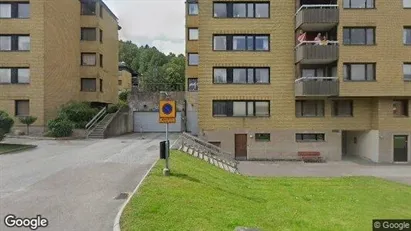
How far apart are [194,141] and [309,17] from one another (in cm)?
1343

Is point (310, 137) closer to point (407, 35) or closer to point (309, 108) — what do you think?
point (309, 108)

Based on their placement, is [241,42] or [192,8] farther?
[192,8]

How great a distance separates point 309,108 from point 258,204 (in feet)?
65.8

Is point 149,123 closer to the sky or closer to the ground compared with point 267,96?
closer to the ground

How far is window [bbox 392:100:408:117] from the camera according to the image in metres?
30.2

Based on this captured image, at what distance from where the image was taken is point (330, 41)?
29047 millimetres

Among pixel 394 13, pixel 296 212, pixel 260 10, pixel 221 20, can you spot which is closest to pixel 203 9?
pixel 221 20

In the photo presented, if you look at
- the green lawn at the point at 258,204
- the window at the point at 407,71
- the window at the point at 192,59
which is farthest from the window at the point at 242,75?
the window at the point at 192,59

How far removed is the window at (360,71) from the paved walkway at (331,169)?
6821 millimetres

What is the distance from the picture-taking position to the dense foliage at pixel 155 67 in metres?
70.3

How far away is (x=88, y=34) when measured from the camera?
141 feet

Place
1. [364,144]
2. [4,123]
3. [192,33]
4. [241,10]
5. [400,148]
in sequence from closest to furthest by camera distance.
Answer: [4,123] → [400,148] → [241,10] → [364,144] → [192,33]

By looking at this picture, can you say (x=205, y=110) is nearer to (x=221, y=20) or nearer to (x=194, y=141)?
(x=194, y=141)

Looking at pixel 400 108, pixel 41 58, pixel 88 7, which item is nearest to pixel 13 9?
pixel 41 58
